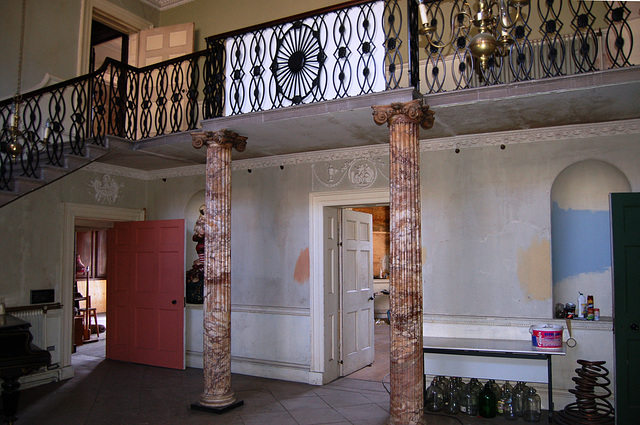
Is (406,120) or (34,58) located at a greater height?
(34,58)

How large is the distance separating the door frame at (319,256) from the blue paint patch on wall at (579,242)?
7.31 ft

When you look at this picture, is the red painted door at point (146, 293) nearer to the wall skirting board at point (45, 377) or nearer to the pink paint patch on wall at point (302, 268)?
the wall skirting board at point (45, 377)

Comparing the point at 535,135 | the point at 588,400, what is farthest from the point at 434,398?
the point at 535,135

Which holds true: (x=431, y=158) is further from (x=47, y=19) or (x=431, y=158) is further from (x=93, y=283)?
(x=93, y=283)

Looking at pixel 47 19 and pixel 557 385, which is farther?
pixel 47 19

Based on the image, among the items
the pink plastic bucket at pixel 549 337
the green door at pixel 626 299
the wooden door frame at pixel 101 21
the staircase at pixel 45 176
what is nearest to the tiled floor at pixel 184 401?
the pink plastic bucket at pixel 549 337

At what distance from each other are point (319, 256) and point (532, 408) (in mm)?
3240

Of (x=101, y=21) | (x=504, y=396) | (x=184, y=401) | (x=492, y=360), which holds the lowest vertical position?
(x=184, y=401)

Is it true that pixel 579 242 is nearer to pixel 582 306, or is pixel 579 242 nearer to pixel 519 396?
pixel 582 306

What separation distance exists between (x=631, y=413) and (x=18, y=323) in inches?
243

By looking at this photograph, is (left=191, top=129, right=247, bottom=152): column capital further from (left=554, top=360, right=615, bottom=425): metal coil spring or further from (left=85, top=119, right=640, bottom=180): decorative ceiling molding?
(left=554, top=360, right=615, bottom=425): metal coil spring

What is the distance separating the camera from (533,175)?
5.95 meters

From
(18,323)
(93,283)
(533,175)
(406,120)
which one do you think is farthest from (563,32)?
(93,283)

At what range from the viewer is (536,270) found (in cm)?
584
